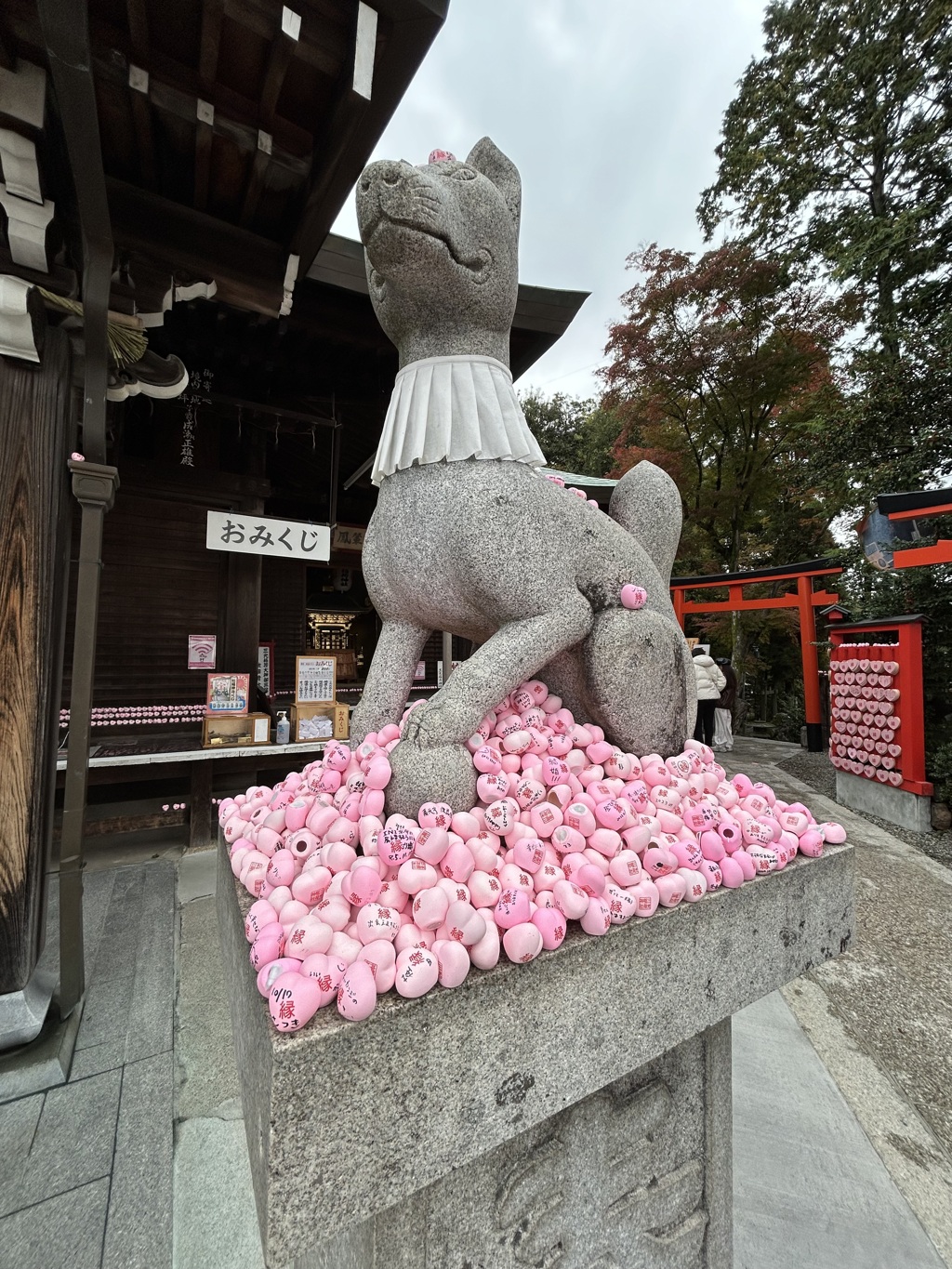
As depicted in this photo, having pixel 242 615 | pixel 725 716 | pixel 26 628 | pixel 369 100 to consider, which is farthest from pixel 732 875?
pixel 725 716

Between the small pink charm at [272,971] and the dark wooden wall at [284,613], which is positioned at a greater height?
the dark wooden wall at [284,613]

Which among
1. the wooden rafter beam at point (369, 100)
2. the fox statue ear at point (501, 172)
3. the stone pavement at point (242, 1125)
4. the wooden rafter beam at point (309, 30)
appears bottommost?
the stone pavement at point (242, 1125)

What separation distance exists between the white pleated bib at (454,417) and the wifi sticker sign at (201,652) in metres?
4.06

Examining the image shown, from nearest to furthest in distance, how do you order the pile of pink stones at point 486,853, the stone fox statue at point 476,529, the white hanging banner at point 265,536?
the pile of pink stones at point 486,853, the stone fox statue at point 476,529, the white hanging banner at point 265,536

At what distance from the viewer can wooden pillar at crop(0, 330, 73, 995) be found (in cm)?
217

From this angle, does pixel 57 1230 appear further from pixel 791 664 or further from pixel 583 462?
pixel 583 462

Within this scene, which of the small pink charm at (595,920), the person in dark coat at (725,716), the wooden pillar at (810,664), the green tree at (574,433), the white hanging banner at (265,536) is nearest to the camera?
the small pink charm at (595,920)

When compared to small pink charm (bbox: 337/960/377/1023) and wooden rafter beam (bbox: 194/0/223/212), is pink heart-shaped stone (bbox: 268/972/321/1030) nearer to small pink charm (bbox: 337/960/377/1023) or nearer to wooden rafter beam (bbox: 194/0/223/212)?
small pink charm (bbox: 337/960/377/1023)

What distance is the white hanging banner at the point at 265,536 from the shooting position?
432cm

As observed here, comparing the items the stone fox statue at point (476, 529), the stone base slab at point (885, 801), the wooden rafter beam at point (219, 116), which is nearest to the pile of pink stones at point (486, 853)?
the stone fox statue at point (476, 529)

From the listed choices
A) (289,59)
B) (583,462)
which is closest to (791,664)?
(583,462)

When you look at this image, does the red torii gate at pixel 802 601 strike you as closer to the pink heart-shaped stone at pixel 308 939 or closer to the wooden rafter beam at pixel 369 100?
the wooden rafter beam at pixel 369 100

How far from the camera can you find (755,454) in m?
11.6

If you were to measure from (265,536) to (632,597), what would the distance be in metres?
3.75
